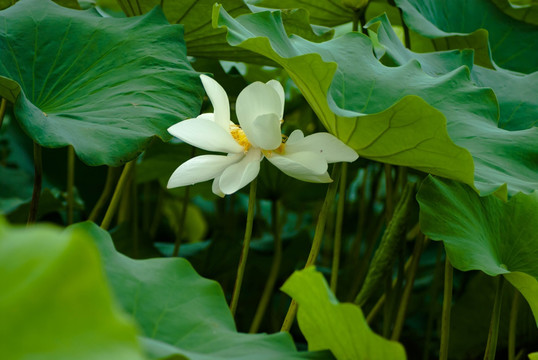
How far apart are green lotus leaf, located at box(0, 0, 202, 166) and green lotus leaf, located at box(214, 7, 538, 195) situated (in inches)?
6.5

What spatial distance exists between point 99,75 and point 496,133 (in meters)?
0.52

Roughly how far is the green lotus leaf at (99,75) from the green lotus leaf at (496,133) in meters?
0.29

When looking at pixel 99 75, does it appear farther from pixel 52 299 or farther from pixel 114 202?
pixel 52 299

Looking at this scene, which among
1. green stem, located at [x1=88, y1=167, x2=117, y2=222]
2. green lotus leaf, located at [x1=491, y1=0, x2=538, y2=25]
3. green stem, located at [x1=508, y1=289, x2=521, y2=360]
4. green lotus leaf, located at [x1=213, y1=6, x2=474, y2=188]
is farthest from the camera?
green lotus leaf, located at [x1=491, y1=0, x2=538, y2=25]

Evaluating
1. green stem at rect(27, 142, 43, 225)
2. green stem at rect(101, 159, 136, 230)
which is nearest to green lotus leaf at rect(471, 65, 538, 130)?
green stem at rect(101, 159, 136, 230)

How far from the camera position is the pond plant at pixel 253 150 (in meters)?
0.32

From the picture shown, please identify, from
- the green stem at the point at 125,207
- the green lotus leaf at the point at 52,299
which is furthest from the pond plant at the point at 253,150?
the green stem at the point at 125,207

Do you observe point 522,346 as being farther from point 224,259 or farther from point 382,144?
point 382,144

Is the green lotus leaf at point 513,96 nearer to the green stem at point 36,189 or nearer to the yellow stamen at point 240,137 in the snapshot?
the yellow stamen at point 240,137

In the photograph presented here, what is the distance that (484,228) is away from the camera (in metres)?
0.80

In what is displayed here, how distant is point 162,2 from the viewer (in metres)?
1.08

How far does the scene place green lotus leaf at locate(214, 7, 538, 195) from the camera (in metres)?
0.67

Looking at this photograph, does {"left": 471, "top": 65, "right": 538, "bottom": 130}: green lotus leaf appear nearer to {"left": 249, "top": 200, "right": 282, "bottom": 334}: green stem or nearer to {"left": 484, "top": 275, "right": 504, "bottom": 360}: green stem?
{"left": 484, "top": 275, "right": 504, "bottom": 360}: green stem

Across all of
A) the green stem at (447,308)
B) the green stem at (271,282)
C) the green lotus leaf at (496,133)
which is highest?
the green lotus leaf at (496,133)
